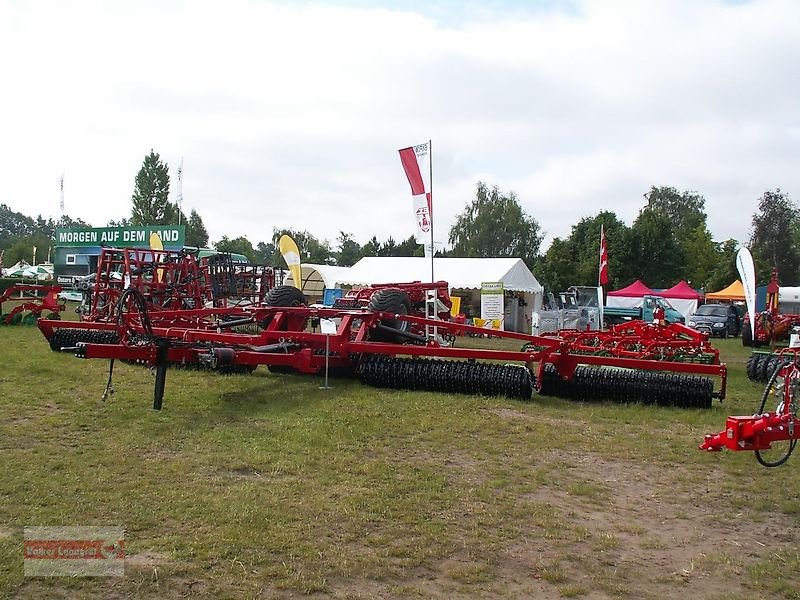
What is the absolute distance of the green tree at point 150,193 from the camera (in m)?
64.2

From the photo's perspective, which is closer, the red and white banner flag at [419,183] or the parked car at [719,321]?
the red and white banner flag at [419,183]

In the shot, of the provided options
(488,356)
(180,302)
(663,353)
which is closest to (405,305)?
(488,356)

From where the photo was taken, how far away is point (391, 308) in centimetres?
1091

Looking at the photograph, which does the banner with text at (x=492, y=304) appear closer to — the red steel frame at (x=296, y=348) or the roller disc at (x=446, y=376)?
the red steel frame at (x=296, y=348)

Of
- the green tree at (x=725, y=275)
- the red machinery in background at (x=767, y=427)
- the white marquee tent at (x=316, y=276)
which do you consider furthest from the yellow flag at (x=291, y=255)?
the green tree at (x=725, y=275)

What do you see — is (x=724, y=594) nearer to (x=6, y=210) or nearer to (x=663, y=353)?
(x=663, y=353)

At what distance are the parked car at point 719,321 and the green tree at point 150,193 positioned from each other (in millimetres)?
49601

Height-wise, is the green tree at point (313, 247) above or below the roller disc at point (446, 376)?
above

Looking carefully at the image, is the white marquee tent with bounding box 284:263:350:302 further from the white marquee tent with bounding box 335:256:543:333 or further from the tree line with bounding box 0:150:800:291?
the tree line with bounding box 0:150:800:291

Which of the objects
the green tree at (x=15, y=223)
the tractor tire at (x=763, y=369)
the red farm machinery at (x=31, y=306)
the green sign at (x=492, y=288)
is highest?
the green tree at (x=15, y=223)

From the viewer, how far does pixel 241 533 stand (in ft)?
13.1

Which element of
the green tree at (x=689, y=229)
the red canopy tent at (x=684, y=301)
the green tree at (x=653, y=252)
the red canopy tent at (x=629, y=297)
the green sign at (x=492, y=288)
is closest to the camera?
the green sign at (x=492, y=288)

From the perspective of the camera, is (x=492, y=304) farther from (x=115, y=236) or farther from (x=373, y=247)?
(x=373, y=247)

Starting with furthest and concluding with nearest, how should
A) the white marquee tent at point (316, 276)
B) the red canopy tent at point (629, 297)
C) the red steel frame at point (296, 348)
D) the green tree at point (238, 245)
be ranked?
the green tree at point (238, 245) < the red canopy tent at point (629, 297) < the white marquee tent at point (316, 276) < the red steel frame at point (296, 348)
